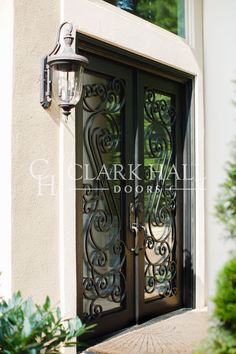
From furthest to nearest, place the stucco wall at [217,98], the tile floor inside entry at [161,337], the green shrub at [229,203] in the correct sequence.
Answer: the tile floor inside entry at [161,337] → the stucco wall at [217,98] → the green shrub at [229,203]

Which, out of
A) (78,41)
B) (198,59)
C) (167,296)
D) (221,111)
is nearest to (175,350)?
(167,296)

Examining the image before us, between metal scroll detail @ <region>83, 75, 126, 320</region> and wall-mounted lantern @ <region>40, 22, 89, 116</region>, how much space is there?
63 centimetres

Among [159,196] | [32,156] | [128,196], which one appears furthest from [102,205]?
[32,156]

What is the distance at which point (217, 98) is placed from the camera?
297 centimetres

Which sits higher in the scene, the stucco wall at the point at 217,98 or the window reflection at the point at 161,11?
the window reflection at the point at 161,11

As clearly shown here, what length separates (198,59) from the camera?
6062mm

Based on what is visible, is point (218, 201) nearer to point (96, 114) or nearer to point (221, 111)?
point (221, 111)

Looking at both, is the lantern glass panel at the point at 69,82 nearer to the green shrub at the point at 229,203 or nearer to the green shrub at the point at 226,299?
the green shrub at the point at 229,203

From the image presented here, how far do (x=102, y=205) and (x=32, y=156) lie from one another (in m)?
1.12

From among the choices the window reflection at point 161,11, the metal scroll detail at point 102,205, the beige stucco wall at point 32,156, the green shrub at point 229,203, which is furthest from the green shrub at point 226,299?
the window reflection at point 161,11

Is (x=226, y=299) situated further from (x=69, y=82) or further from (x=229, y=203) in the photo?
(x=69, y=82)

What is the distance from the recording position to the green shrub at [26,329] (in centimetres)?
269

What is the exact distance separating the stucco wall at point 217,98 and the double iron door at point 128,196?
70.2 inches

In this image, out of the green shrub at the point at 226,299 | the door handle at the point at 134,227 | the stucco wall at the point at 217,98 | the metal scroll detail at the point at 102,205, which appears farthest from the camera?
the door handle at the point at 134,227
